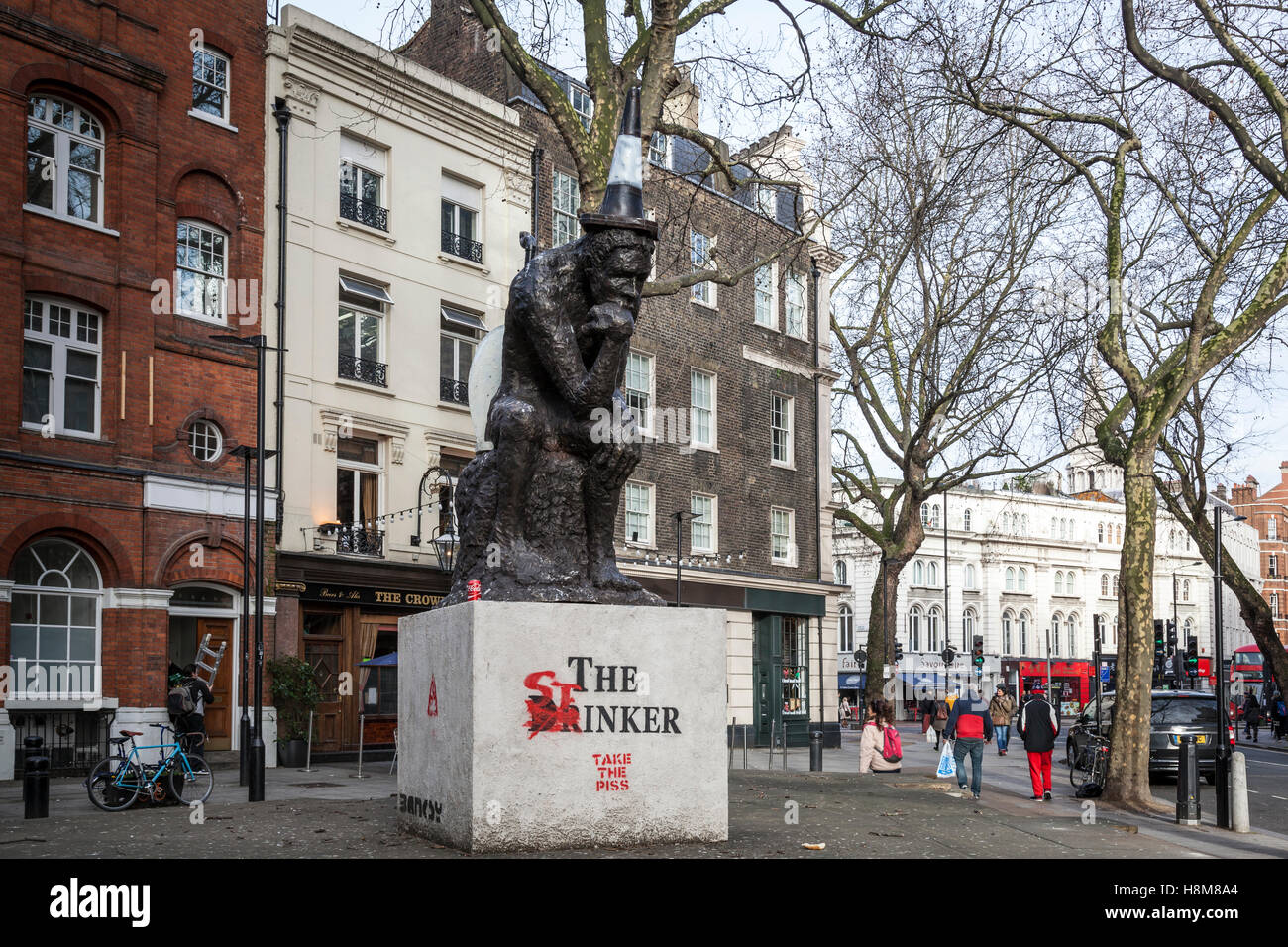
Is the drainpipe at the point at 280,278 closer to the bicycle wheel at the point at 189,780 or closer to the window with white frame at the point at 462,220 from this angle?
the window with white frame at the point at 462,220

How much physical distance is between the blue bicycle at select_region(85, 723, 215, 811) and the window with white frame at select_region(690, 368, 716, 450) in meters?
20.2

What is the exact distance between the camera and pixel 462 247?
28750 millimetres

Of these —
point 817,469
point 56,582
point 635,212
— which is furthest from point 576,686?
point 817,469

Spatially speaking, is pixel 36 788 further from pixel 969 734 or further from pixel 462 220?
pixel 462 220

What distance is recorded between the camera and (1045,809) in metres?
14.1

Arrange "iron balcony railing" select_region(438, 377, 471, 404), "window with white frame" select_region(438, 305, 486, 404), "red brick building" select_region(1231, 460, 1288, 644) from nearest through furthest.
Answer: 1. "iron balcony railing" select_region(438, 377, 471, 404)
2. "window with white frame" select_region(438, 305, 486, 404)
3. "red brick building" select_region(1231, 460, 1288, 644)

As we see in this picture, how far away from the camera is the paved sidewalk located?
322 inches

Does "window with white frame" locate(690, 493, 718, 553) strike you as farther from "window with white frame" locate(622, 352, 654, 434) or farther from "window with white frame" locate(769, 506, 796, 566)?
"window with white frame" locate(769, 506, 796, 566)

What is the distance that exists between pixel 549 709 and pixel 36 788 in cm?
711

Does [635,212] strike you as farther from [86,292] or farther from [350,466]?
[350,466]

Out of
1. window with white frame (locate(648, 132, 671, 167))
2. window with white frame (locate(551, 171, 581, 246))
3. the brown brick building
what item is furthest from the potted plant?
window with white frame (locate(648, 132, 671, 167))

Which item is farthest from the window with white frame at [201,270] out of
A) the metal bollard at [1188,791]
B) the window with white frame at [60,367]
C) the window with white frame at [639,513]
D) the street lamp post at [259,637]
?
the metal bollard at [1188,791]

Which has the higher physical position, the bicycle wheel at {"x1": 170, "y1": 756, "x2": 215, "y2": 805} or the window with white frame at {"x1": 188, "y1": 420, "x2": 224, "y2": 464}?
the window with white frame at {"x1": 188, "y1": 420, "x2": 224, "y2": 464}

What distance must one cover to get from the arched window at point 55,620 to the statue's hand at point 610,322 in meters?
15.4
